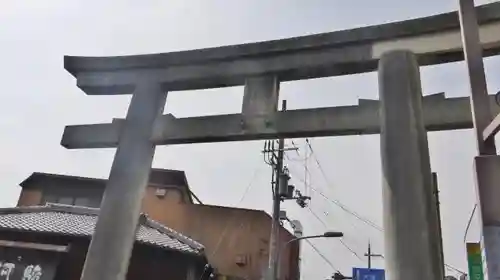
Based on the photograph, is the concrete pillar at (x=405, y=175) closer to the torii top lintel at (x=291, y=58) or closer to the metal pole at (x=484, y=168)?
the torii top lintel at (x=291, y=58)

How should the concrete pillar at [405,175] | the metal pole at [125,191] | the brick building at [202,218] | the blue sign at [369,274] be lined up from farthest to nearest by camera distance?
the brick building at [202,218]
the blue sign at [369,274]
the metal pole at [125,191]
the concrete pillar at [405,175]

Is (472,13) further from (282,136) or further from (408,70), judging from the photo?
(282,136)

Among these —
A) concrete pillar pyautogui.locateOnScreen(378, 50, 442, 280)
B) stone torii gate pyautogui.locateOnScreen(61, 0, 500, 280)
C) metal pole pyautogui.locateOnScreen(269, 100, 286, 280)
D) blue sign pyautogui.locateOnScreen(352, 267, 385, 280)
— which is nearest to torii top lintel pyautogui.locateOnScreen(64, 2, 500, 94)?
stone torii gate pyautogui.locateOnScreen(61, 0, 500, 280)

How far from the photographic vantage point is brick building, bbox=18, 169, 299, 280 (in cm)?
2244

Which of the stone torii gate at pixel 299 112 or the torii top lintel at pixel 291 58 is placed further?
the torii top lintel at pixel 291 58

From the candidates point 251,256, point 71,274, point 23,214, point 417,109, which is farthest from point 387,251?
point 251,256

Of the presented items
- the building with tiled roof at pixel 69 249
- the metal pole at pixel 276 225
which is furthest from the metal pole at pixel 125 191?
the metal pole at pixel 276 225

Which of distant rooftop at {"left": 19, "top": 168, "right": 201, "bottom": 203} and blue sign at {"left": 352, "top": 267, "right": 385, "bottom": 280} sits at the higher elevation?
distant rooftop at {"left": 19, "top": 168, "right": 201, "bottom": 203}

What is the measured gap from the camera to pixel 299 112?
17.2 feet

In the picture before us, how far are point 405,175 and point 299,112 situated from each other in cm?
150

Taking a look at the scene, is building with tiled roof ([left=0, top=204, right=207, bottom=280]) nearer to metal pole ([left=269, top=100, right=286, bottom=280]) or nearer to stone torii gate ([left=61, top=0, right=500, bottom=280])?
metal pole ([left=269, top=100, right=286, bottom=280])

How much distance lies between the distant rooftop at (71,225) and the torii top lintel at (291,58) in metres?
7.62

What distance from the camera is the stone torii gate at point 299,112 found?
Result: 4.22 meters

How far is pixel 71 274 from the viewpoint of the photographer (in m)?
12.0
